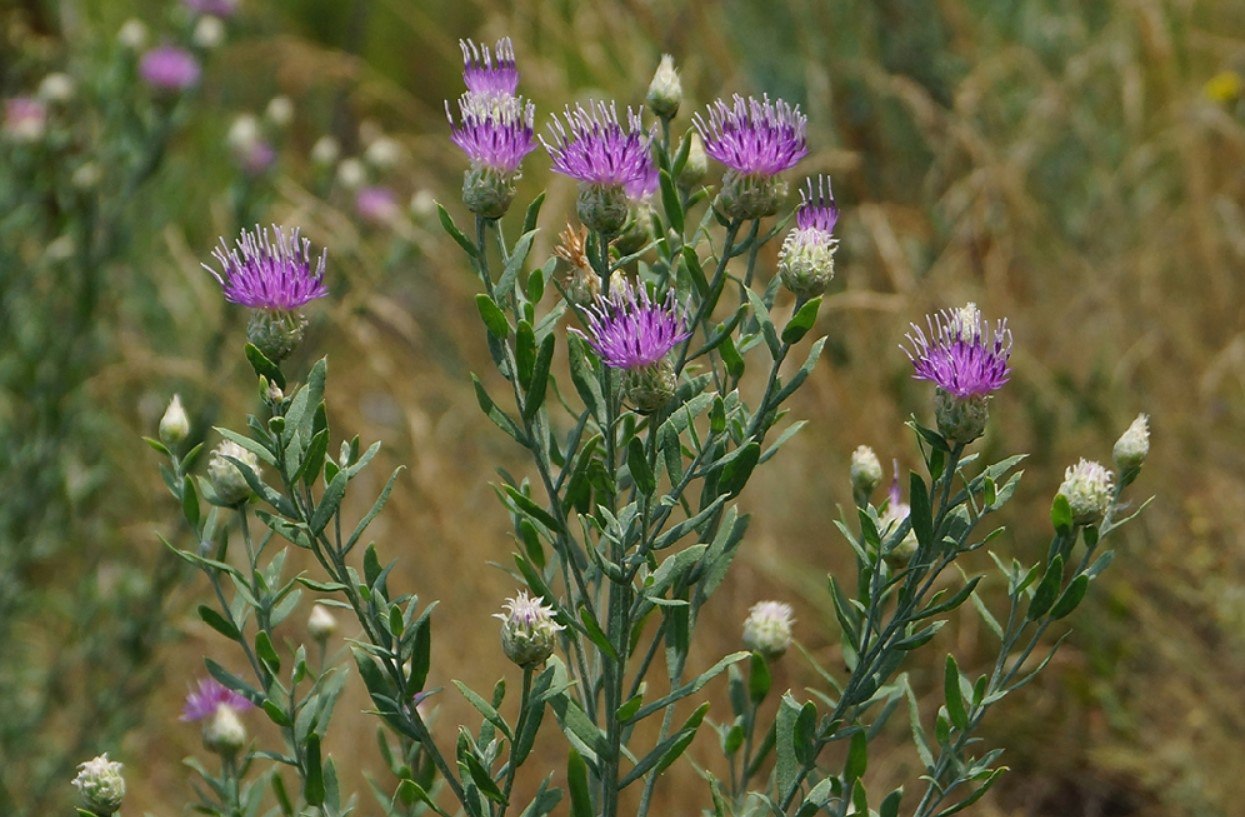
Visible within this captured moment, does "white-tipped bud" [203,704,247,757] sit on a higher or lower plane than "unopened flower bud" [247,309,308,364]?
lower

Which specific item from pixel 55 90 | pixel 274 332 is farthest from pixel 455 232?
pixel 55 90

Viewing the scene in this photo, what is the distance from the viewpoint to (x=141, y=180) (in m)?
2.97

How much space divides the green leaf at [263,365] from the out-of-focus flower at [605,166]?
310 mm

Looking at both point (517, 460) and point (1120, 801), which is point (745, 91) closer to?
point (517, 460)

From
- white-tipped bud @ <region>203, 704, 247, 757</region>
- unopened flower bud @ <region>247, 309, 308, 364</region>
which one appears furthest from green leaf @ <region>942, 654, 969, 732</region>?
white-tipped bud @ <region>203, 704, 247, 757</region>

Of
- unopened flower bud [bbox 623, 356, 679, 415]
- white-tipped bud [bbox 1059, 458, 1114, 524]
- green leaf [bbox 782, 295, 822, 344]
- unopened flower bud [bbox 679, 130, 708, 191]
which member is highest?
unopened flower bud [bbox 679, 130, 708, 191]

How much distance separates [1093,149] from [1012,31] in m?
0.84

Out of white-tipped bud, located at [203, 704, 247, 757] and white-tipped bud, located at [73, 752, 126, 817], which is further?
white-tipped bud, located at [203, 704, 247, 757]

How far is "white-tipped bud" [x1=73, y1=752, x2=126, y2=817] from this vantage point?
4.52 feet

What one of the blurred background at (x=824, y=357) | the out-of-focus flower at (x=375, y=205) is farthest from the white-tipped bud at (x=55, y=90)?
the out-of-focus flower at (x=375, y=205)

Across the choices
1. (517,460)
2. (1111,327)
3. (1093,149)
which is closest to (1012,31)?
(1093,149)

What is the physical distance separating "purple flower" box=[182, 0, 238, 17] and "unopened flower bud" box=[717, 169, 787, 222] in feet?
7.82

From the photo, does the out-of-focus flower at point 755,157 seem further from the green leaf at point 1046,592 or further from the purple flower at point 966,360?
the green leaf at point 1046,592

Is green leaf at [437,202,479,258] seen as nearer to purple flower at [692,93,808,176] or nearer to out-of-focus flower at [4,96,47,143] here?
purple flower at [692,93,808,176]
